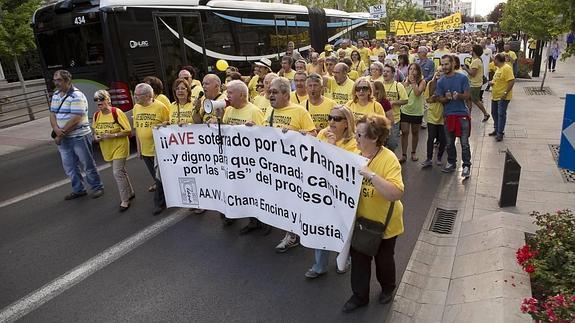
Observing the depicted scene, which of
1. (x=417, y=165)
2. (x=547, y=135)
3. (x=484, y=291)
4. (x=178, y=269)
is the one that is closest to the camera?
(x=484, y=291)

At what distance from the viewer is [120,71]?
30.0 ft

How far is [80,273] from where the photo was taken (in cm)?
461

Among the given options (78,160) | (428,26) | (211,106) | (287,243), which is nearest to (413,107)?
(287,243)

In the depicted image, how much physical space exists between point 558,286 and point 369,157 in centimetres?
167

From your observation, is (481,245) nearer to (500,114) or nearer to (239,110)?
(239,110)

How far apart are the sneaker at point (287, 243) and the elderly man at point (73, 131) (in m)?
3.64

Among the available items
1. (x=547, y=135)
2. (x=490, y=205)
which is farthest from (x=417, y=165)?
(x=547, y=135)

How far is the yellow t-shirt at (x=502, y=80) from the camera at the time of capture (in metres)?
8.27

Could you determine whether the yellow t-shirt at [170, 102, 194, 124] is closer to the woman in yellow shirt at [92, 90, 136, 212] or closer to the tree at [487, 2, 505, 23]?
the woman in yellow shirt at [92, 90, 136, 212]

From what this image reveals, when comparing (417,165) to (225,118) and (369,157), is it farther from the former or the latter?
(369,157)

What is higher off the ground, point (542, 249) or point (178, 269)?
point (542, 249)

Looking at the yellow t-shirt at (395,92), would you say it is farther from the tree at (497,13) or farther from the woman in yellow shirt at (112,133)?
the tree at (497,13)

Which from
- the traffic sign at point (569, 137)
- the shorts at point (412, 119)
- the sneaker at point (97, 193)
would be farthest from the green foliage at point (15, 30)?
the traffic sign at point (569, 137)

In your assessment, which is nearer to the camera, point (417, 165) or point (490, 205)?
point (490, 205)
